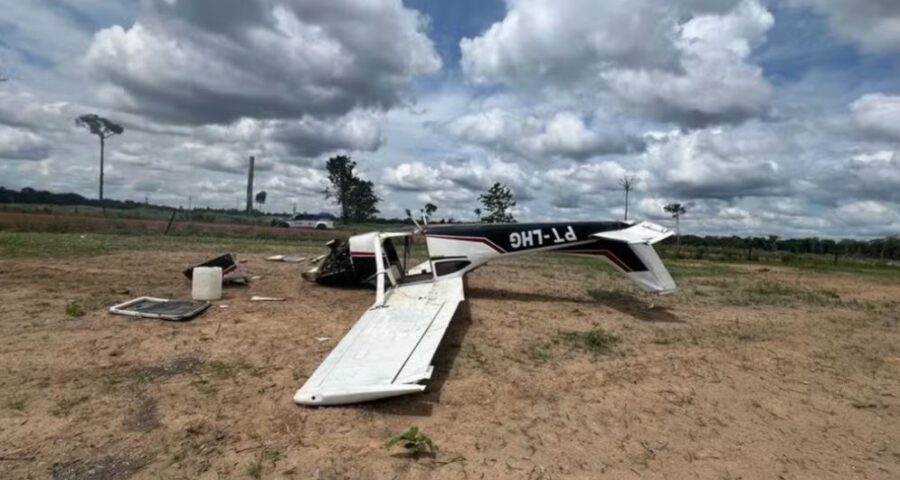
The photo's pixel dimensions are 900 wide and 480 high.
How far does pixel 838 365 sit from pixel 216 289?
10.5 meters

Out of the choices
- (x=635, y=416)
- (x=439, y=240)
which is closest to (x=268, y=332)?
(x=439, y=240)

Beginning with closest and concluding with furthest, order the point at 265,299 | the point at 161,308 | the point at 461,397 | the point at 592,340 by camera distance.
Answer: the point at 461,397
the point at 592,340
the point at 161,308
the point at 265,299

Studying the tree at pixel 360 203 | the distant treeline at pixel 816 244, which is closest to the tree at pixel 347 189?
the tree at pixel 360 203

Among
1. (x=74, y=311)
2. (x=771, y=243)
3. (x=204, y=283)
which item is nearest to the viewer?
(x=74, y=311)

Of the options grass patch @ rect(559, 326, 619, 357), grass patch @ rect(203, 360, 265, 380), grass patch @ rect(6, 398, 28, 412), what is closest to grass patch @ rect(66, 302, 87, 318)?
grass patch @ rect(203, 360, 265, 380)

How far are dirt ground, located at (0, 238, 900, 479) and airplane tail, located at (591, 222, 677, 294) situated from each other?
0.70 m

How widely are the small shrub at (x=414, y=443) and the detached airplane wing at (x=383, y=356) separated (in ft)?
1.97

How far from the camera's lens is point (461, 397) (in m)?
6.11

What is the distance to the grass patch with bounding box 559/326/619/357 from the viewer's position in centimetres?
848

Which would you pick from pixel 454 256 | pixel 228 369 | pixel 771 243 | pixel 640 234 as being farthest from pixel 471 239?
pixel 771 243

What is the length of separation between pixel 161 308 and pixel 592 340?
23.1ft

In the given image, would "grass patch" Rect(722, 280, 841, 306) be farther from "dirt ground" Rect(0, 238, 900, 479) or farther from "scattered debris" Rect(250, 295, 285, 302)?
"scattered debris" Rect(250, 295, 285, 302)

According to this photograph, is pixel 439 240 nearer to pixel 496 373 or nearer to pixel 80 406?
pixel 496 373

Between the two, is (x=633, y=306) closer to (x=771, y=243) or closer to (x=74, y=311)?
(x=74, y=311)
